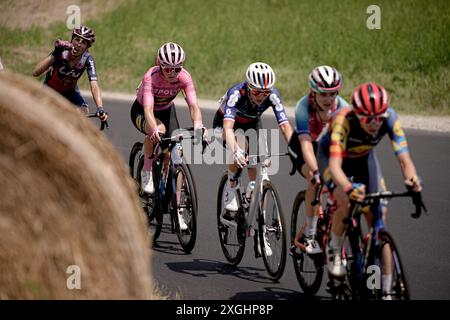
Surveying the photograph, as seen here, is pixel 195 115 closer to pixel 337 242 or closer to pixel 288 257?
pixel 288 257

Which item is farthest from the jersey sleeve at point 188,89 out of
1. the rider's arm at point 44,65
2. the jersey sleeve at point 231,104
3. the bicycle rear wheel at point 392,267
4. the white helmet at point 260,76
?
the bicycle rear wheel at point 392,267

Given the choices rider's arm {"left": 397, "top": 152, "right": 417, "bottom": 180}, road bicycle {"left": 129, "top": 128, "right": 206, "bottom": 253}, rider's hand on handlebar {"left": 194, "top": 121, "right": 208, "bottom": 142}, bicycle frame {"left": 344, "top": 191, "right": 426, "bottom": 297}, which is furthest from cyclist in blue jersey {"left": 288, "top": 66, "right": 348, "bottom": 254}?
road bicycle {"left": 129, "top": 128, "right": 206, "bottom": 253}

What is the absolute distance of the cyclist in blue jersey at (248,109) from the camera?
323 inches

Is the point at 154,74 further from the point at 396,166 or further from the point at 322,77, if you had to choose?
the point at 396,166

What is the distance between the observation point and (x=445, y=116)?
22234 mm

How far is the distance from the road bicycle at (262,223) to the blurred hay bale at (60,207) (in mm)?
3078

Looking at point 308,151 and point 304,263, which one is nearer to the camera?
point 308,151

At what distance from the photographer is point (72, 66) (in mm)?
11391

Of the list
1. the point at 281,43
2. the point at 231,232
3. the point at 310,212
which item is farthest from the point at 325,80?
the point at 281,43

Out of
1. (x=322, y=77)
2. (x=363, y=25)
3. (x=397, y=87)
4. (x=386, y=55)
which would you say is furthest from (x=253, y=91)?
(x=363, y=25)

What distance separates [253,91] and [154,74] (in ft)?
5.70

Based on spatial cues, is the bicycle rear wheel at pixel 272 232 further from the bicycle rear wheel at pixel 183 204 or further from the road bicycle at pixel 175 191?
the bicycle rear wheel at pixel 183 204

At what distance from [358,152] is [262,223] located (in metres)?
1.85
